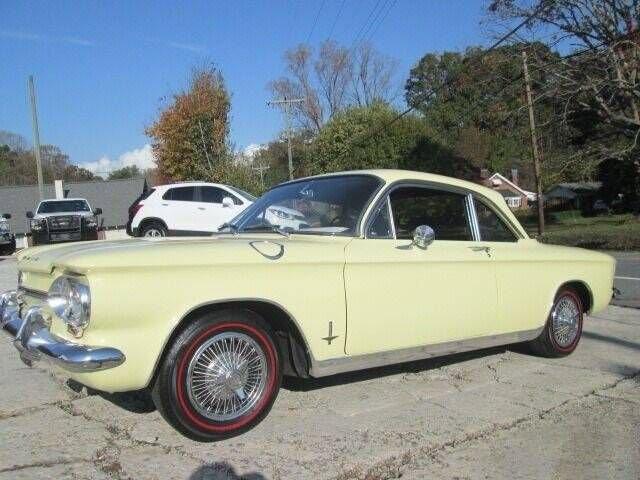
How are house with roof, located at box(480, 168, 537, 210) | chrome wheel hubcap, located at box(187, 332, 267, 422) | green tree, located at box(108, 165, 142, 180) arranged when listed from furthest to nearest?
1. green tree, located at box(108, 165, 142, 180)
2. house with roof, located at box(480, 168, 537, 210)
3. chrome wheel hubcap, located at box(187, 332, 267, 422)

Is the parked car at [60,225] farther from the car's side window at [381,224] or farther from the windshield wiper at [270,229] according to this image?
the car's side window at [381,224]

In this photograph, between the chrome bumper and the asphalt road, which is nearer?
the chrome bumper

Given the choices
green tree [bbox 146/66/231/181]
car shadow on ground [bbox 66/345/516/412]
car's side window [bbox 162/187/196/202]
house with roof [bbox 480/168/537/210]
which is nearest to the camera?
car shadow on ground [bbox 66/345/516/412]

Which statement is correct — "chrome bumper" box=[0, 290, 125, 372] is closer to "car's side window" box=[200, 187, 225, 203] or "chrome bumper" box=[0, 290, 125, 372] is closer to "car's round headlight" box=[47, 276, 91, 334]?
"car's round headlight" box=[47, 276, 91, 334]

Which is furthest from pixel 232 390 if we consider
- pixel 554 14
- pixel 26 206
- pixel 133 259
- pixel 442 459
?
pixel 26 206

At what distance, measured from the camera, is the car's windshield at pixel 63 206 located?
20491 millimetres

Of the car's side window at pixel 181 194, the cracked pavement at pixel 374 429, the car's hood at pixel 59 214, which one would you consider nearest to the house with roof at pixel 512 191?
the car's hood at pixel 59 214

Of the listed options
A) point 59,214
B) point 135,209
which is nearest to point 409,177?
point 135,209

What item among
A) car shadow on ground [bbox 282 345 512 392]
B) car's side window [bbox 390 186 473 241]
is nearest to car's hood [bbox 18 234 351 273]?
car's side window [bbox 390 186 473 241]

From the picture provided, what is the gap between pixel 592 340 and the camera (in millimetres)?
6562

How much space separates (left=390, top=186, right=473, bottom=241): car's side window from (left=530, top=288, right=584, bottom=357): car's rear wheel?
3.96ft

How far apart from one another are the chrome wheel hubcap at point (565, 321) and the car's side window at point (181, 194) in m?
11.1

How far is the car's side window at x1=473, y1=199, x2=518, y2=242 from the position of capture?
5.30 meters

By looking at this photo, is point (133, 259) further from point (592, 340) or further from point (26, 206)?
point (26, 206)
